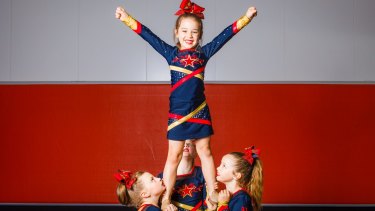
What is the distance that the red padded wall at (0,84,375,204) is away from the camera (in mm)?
6801

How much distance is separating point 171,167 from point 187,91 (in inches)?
21.4

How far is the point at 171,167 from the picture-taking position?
3.97m

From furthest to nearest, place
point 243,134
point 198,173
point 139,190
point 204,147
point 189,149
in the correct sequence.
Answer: point 243,134, point 198,173, point 189,149, point 204,147, point 139,190

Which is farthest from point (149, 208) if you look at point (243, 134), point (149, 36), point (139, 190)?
point (243, 134)

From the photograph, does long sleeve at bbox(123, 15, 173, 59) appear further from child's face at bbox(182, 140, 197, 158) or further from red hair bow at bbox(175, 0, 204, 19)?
child's face at bbox(182, 140, 197, 158)

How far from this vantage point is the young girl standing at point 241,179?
380cm

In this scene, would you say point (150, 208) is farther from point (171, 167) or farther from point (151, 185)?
point (171, 167)

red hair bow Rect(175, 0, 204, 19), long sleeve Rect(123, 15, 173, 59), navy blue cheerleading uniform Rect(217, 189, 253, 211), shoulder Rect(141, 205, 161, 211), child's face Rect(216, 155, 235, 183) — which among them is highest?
red hair bow Rect(175, 0, 204, 19)

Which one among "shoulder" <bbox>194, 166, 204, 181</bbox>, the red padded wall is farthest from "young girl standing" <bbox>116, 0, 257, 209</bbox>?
the red padded wall

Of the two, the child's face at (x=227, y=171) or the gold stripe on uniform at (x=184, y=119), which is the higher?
the gold stripe on uniform at (x=184, y=119)

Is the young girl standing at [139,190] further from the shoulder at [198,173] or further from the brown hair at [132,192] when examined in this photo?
the shoulder at [198,173]

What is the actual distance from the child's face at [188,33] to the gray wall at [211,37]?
2897mm

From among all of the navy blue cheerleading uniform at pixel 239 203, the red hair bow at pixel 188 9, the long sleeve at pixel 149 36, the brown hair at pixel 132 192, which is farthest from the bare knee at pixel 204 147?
the red hair bow at pixel 188 9

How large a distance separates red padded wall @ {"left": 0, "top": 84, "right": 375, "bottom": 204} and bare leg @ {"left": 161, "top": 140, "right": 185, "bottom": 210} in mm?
2799
